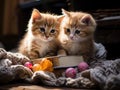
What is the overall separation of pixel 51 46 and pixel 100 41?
46 centimetres

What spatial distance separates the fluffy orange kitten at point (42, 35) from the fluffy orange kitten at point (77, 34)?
5 centimetres

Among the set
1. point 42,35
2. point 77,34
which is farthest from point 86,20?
point 42,35

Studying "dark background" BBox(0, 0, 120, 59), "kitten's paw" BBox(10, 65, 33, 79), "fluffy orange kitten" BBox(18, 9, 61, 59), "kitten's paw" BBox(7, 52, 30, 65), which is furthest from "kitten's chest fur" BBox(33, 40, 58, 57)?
"dark background" BBox(0, 0, 120, 59)

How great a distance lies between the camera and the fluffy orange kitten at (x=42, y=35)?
61.7 inches

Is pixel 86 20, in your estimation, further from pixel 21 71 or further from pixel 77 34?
pixel 21 71

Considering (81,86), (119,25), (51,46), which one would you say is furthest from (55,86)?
(119,25)

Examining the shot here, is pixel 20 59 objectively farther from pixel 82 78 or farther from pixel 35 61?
pixel 82 78

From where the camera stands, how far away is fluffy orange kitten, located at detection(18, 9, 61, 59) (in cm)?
157

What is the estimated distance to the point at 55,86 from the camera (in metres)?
1.24

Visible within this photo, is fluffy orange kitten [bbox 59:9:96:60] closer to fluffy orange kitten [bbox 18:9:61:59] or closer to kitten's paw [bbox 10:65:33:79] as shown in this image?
fluffy orange kitten [bbox 18:9:61:59]

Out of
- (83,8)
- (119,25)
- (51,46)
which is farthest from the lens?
(83,8)

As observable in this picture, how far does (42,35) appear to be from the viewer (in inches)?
61.6

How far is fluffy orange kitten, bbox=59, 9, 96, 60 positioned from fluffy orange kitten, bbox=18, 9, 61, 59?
46mm

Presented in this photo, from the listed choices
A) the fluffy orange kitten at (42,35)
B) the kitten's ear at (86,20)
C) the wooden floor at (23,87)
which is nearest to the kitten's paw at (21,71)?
the wooden floor at (23,87)
